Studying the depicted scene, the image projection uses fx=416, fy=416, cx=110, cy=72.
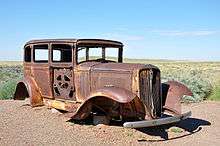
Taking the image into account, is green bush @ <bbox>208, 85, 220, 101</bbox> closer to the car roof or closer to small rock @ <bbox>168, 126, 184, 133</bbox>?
the car roof

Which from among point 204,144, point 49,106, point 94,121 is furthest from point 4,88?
point 204,144

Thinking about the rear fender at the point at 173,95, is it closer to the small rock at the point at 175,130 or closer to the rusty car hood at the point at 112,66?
the small rock at the point at 175,130

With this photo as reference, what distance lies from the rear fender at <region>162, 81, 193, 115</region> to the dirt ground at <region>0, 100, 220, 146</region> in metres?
0.47

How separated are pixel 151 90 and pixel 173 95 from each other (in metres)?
1.56

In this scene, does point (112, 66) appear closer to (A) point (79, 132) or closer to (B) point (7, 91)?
(A) point (79, 132)

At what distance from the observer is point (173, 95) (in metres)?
10.8

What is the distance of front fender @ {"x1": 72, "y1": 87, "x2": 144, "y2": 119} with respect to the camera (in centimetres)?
827

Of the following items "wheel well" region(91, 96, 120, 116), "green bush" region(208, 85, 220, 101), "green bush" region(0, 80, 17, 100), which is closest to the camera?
"wheel well" region(91, 96, 120, 116)

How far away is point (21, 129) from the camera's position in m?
9.16

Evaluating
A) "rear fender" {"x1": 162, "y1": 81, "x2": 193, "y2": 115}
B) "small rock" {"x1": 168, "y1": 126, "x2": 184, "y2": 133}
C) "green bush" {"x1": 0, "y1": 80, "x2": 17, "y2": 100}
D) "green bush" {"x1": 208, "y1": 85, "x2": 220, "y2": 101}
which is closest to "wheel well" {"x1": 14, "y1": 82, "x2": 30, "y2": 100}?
"green bush" {"x1": 0, "y1": 80, "x2": 17, "y2": 100}

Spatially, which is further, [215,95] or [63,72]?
[215,95]

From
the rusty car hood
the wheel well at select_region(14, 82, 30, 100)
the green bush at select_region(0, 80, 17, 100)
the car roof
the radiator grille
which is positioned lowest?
the green bush at select_region(0, 80, 17, 100)

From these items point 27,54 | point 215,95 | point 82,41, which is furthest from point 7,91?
point 215,95

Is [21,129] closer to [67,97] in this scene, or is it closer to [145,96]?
[67,97]
